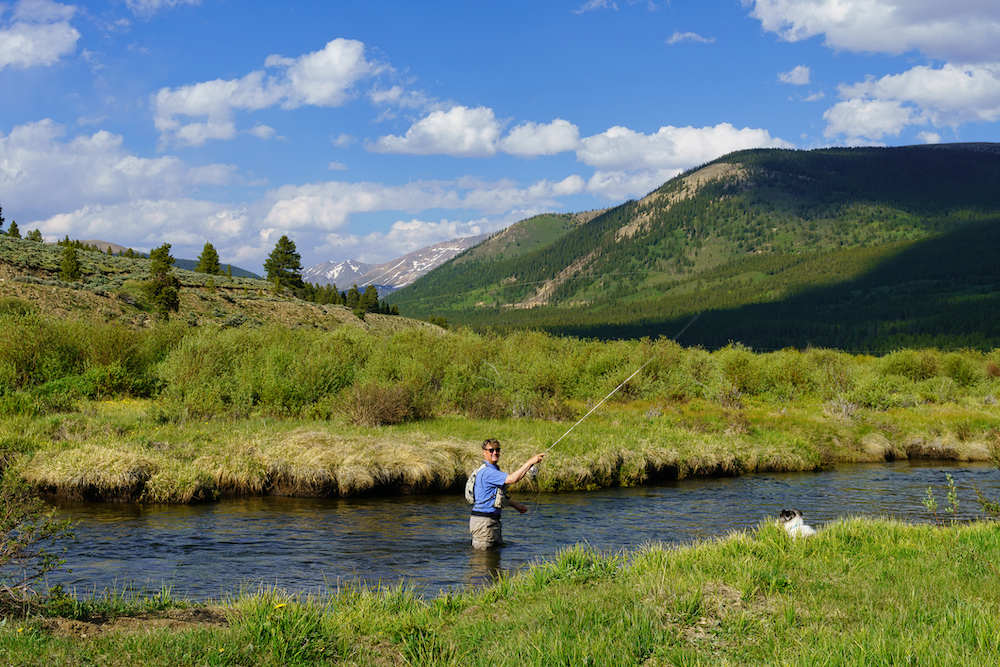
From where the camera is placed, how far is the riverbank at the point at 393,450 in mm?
17031

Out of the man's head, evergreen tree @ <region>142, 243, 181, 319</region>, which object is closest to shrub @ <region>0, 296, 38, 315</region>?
evergreen tree @ <region>142, 243, 181, 319</region>

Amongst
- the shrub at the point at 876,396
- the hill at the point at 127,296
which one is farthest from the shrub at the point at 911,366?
the hill at the point at 127,296

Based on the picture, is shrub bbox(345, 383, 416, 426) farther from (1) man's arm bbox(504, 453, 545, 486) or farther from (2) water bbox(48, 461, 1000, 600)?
(1) man's arm bbox(504, 453, 545, 486)

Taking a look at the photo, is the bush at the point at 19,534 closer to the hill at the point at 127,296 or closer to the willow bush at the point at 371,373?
the willow bush at the point at 371,373

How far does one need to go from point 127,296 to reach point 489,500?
5386 cm

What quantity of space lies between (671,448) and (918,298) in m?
160

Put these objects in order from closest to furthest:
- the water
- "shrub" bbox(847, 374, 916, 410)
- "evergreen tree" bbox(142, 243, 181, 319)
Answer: the water
"shrub" bbox(847, 374, 916, 410)
"evergreen tree" bbox(142, 243, 181, 319)

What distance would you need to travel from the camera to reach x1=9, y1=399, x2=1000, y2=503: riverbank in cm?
1703

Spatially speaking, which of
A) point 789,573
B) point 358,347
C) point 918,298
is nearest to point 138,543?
point 789,573

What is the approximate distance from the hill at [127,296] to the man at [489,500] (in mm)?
41027

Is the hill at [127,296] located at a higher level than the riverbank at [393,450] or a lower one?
higher

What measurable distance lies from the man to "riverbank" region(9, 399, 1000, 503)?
22.9ft

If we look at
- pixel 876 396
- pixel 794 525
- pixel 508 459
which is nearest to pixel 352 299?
pixel 876 396

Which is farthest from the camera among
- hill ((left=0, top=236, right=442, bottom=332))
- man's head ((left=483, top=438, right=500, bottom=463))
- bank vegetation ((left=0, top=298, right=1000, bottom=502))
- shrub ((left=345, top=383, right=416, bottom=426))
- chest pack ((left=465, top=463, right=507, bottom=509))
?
hill ((left=0, top=236, right=442, bottom=332))
